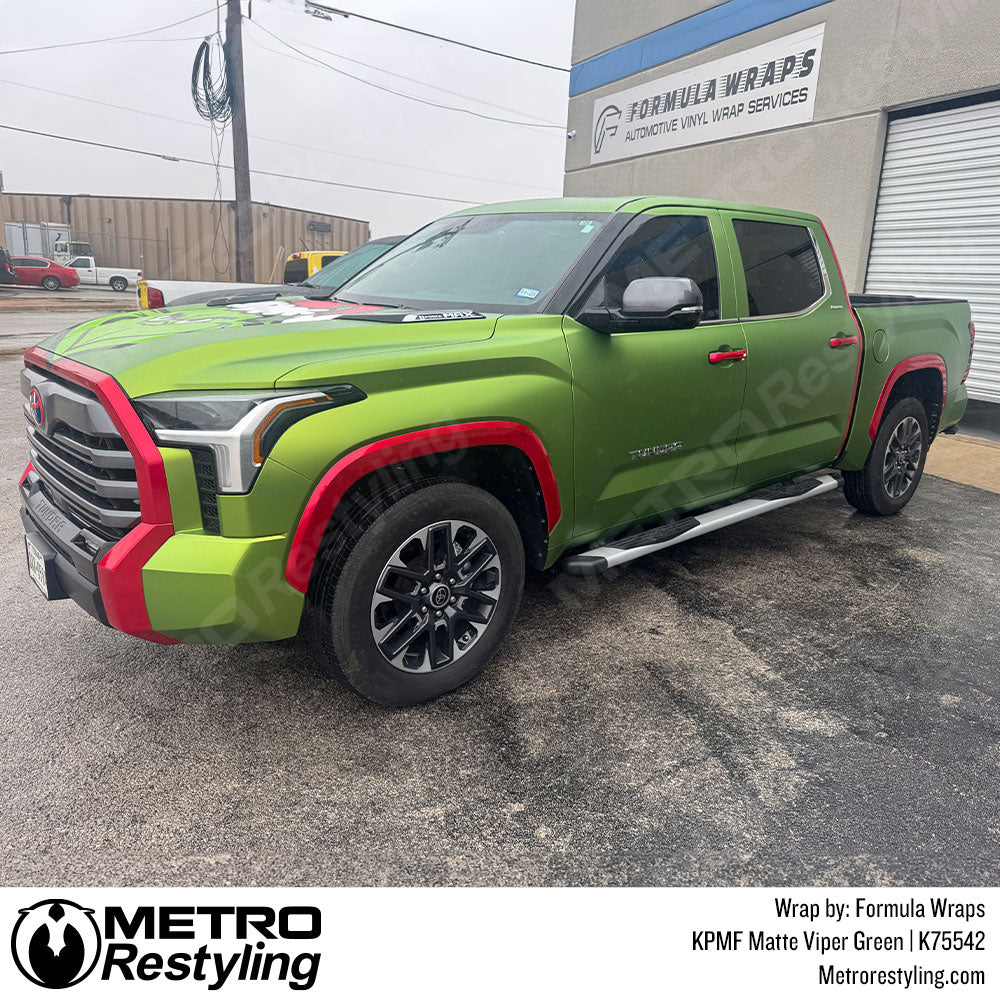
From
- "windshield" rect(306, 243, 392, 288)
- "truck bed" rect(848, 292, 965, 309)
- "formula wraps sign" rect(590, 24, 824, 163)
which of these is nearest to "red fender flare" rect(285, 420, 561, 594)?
"truck bed" rect(848, 292, 965, 309)

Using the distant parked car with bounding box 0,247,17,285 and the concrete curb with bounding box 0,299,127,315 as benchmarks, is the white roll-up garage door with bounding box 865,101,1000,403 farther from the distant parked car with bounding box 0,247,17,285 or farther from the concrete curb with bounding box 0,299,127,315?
the distant parked car with bounding box 0,247,17,285

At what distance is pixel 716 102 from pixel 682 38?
148cm

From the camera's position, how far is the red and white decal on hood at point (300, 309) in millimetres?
3156

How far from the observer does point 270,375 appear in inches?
97.8

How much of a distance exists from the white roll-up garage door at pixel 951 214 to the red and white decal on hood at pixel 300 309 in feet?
26.5

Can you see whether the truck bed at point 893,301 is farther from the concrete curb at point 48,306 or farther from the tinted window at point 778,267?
the concrete curb at point 48,306

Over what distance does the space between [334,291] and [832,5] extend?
9399mm

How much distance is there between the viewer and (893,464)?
17.3ft

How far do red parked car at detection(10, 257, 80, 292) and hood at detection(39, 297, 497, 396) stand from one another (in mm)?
35637

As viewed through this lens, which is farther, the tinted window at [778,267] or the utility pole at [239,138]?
the utility pole at [239,138]

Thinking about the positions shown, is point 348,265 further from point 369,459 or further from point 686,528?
point 369,459

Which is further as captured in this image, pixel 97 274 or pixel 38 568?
pixel 97 274

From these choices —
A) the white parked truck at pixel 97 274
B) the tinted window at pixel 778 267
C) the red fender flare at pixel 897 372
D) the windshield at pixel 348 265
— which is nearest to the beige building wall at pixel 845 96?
the red fender flare at pixel 897 372

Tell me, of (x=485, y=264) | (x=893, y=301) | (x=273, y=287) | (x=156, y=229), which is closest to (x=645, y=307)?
(x=485, y=264)
